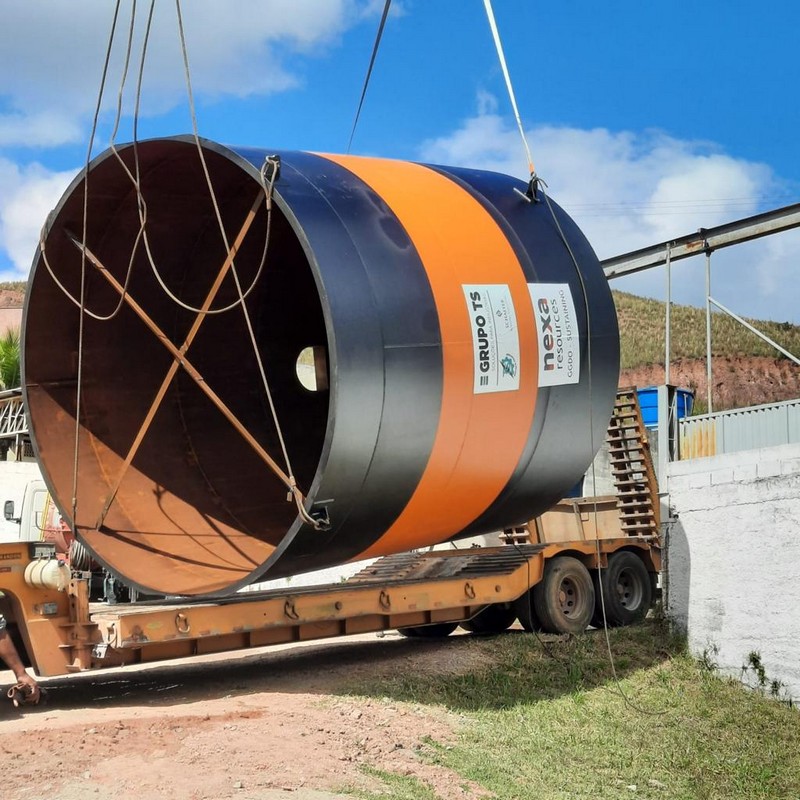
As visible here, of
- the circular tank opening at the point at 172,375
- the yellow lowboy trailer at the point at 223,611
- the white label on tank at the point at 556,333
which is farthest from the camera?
the circular tank opening at the point at 172,375

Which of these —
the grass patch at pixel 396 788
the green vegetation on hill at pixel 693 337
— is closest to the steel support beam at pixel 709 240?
the grass patch at pixel 396 788

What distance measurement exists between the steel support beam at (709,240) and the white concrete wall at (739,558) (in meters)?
4.28

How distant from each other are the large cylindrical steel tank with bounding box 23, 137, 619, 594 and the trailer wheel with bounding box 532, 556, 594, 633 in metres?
2.17

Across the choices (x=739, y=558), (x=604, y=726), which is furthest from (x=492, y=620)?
(x=604, y=726)

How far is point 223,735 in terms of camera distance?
823 cm

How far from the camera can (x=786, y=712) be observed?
11391 mm

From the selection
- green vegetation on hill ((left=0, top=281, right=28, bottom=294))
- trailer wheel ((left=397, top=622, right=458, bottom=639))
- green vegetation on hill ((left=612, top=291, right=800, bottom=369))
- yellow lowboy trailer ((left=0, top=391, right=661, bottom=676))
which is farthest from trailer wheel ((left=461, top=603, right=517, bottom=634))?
green vegetation on hill ((left=0, top=281, right=28, bottom=294))

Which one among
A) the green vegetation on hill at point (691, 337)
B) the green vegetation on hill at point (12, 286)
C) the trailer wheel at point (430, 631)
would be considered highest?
the green vegetation on hill at point (12, 286)

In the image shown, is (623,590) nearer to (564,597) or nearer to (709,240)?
(564,597)

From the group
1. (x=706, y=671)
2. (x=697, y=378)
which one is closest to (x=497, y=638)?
(x=706, y=671)

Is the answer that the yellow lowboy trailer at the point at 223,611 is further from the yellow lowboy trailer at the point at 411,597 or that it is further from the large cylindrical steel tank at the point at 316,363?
the large cylindrical steel tank at the point at 316,363

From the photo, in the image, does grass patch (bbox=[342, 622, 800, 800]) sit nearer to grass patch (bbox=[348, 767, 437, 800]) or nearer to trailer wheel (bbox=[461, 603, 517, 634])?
grass patch (bbox=[348, 767, 437, 800])

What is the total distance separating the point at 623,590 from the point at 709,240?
17.5ft

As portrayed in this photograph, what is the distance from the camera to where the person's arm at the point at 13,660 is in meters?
8.90
